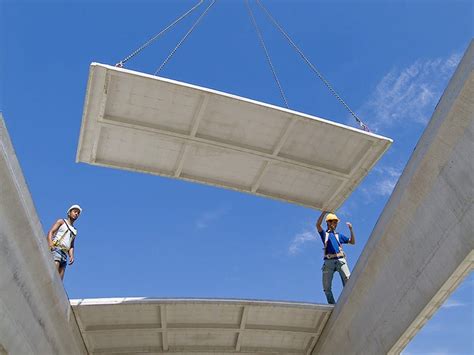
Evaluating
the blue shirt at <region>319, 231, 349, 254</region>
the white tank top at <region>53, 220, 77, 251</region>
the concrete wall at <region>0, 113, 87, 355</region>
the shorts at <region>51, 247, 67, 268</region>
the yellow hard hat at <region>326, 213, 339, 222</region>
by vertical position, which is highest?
the yellow hard hat at <region>326, 213, 339, 222</region>

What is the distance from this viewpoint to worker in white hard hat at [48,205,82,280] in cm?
994

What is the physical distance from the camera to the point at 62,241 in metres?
10.1

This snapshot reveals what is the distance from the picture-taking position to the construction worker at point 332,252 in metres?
11.3

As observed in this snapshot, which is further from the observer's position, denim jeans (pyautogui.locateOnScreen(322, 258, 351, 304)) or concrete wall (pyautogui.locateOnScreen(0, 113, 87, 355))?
denim jeans (pyautogui.locateOnScreen(322, 258, 351, 304))

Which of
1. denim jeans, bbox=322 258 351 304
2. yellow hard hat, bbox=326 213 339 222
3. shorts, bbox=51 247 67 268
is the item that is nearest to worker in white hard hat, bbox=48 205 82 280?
shorts, bbox=51 247 67 268

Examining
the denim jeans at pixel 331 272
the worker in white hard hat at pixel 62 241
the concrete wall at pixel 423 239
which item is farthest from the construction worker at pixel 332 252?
the worker in white hard hat at pixel 62 241

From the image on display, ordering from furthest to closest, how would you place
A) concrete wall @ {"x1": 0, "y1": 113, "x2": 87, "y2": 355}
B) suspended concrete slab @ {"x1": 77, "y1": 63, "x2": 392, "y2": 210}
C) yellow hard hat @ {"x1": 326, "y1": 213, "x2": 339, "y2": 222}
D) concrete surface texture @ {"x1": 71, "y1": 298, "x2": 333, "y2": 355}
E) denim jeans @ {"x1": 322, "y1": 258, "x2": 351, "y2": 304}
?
yellow hard hat @ {"x1": 326, "y1": 213, "x2": 339, "y2": 222}
denim jeans @ {"x1": 322, "y1": 258, "x2": 351, "y2": 304}
concrete surface texture @ {"x1": 71, "y1": 298, "x2": 333, "y2": 355}
suspended concrete slab @ {"x1": 77, "y1": 63, "x2": 392, "y2": 210}
concrete wall @ {"x1": 0, "y1": 113, "x2": 87, "y2": 355}

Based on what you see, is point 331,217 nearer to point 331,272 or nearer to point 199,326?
point 331,272

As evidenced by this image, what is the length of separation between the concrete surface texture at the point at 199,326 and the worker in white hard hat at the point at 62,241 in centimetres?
106

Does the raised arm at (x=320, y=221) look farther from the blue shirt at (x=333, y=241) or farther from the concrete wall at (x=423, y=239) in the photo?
the concrete wall at (x=423, y=239)

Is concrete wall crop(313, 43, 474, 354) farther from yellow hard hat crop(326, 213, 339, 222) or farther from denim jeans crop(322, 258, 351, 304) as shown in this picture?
yellow hard hat crop(326, 213, 339, 222)

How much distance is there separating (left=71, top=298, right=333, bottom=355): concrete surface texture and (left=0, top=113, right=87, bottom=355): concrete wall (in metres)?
1.70

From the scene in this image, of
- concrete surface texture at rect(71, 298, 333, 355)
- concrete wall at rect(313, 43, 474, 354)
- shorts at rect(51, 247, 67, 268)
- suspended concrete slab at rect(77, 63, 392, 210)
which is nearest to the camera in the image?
concrete wall at rect(313, 43, 474, 354)

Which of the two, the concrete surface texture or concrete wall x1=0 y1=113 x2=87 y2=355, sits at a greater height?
the concrete surface texture
